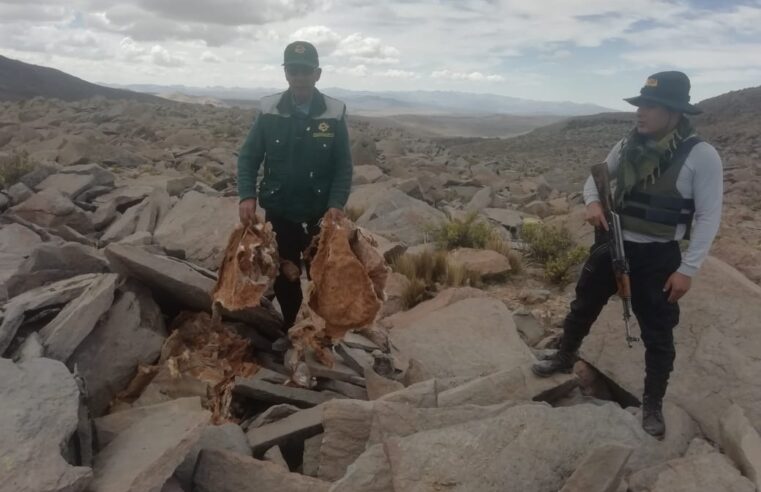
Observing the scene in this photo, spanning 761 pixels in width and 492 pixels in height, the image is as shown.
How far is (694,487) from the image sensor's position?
121 inches

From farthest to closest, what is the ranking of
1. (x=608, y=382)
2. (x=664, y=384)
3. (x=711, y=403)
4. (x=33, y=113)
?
(x=33, y=113) < (x=608, y=382) < (x=711, y=403) < (x=664, y=384)

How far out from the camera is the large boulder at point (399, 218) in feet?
30.1

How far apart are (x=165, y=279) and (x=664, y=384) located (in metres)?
3.60

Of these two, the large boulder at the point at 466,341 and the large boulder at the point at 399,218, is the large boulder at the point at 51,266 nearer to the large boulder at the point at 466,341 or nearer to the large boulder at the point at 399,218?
the large boulder at the point at 466,341

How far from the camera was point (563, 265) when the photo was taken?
7.21m

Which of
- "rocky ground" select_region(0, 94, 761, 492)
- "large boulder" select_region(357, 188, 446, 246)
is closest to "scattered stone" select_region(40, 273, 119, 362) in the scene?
"rocky ground" select_region(0, 94, 761, 492)

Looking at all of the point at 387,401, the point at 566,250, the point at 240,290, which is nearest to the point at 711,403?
the point at 387,401

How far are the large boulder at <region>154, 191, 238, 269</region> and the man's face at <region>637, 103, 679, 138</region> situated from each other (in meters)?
3.92

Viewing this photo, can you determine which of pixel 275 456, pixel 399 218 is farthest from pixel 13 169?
pixel 275 456

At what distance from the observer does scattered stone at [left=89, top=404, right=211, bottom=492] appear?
2.82 m

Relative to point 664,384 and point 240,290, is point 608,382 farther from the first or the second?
point 240,290

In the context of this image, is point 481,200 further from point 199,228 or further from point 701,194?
point 701,194

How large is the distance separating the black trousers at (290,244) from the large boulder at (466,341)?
101cm

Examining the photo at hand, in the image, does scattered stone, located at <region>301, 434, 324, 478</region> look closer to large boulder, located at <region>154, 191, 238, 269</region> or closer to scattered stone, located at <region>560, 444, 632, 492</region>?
scattered stone, located at <region>560, 444, 632, 492</region>
